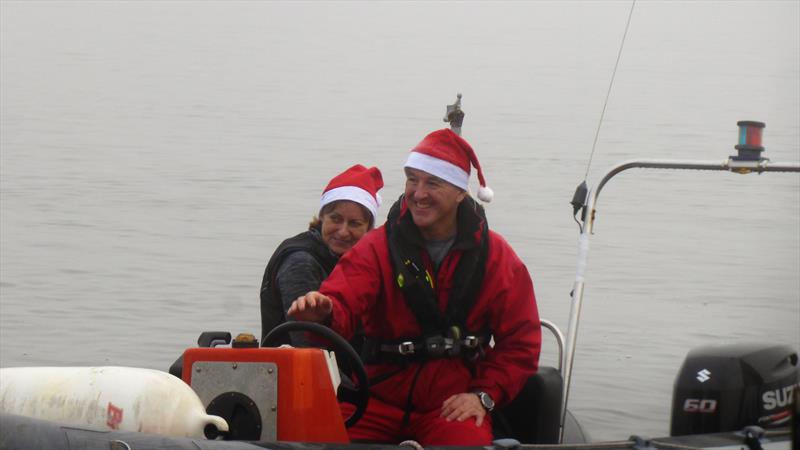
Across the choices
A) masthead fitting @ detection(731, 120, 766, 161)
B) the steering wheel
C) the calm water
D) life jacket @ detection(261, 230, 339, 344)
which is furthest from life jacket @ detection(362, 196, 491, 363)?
the calm water

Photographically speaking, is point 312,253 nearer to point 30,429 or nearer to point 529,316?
point 529,316

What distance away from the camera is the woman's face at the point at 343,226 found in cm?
397

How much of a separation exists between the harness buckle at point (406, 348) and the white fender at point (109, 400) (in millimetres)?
724

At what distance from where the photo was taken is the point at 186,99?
1664cm

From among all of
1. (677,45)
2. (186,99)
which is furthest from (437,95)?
(677,45)

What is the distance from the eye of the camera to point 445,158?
367 centimetres

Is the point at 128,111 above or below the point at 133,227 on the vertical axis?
above

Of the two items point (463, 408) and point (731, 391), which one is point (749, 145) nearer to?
point (731, 391)

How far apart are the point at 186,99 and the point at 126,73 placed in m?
2.14

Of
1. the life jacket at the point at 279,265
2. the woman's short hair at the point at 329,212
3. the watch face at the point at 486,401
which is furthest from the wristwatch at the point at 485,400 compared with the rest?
the woman's short hair at the point at 329,212

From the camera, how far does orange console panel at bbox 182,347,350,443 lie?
3045mm

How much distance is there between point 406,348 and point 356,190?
2.20 ft

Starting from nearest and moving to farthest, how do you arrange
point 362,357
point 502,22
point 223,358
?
point 223,358
point 362,357
point 502,22

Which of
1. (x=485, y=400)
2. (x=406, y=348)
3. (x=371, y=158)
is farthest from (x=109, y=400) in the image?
(x=371, y=158)
